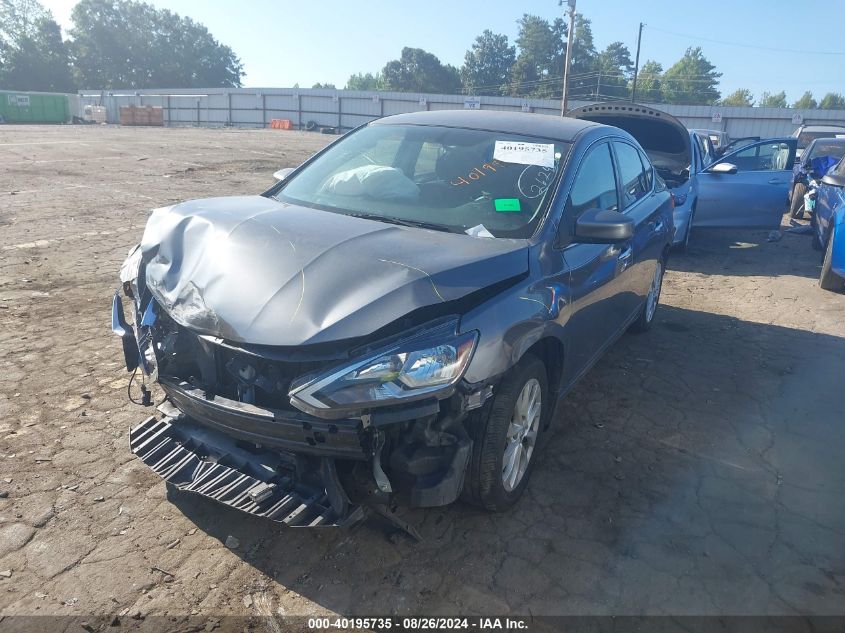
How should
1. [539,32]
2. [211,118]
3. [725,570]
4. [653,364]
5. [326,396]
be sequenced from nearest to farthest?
[326,396] < [725,570] < [653,364] < [211,118] < [539,32]

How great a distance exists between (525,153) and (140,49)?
90.5 metres

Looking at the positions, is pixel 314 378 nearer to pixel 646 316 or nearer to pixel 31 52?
pixel 646 316

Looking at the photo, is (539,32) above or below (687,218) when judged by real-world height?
above

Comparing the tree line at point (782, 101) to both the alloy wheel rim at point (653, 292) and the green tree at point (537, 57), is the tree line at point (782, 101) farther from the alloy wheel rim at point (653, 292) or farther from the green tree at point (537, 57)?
the alloy wheel rim at point (653, 292)

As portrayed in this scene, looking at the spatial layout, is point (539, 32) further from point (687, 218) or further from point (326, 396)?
point (326, 396)

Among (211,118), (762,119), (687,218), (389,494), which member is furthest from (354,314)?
(211,118)

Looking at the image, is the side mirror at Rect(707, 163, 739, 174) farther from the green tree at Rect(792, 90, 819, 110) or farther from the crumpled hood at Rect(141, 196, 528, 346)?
the green tree at Rect(792, 90, 819, 110)

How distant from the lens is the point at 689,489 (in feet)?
11.3

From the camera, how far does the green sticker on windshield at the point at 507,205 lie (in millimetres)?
3363

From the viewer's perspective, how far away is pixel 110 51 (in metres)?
77.2

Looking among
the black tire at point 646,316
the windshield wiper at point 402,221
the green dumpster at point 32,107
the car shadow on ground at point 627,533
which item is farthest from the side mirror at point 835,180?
the green dumpster at point 32,107

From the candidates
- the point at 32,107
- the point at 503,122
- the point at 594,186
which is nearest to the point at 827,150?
the point at 594,186

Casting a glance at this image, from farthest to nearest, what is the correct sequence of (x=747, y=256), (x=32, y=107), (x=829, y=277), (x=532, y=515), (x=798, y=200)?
(x=32, y=107) < (x=798, y=200) < (x=747, y=256) < (x=829, y=277) < (x=532, y=515)

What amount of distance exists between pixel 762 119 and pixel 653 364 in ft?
114
